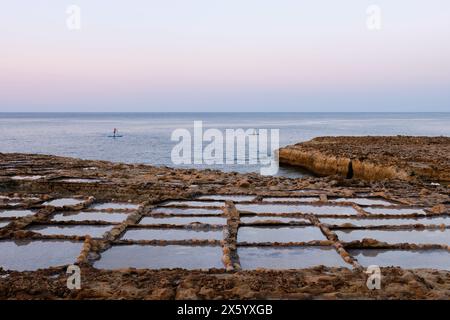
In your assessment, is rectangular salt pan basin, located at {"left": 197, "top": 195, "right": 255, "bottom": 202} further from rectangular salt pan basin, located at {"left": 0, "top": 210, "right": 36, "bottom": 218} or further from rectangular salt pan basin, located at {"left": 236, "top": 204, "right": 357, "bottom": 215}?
rectangular salt pan basin, located at {"left": 0, "top": 210, "right": 36, "bottom": 218}

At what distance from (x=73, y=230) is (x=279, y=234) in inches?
116

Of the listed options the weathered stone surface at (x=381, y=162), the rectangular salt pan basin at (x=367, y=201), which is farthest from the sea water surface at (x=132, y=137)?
the rectangular salt pan basin at (x=367, y=201)

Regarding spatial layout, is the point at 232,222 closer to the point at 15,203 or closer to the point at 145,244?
the point at 145,244

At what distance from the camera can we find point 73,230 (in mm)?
6641

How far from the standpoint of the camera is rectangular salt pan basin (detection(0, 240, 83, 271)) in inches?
199

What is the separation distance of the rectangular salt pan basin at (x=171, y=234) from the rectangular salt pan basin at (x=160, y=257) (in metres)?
0.42

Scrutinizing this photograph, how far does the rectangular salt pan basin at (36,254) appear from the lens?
5.05m

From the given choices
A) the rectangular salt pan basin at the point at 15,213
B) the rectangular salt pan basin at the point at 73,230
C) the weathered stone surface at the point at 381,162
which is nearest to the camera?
the rectangular salt pan basin at the point at 73,230

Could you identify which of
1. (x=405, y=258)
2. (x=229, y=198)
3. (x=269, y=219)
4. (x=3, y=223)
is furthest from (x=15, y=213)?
(x=405, y=258)

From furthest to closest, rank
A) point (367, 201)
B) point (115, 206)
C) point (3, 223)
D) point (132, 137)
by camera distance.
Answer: point (132, 137) < point (367, 201) < point (115, 206) < point (3, 223)

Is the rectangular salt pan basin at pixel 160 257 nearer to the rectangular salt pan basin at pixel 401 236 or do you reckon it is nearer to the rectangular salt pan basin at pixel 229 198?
the rectangular salt pan basin at pixel 401 236

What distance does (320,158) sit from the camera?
20797 millimetres

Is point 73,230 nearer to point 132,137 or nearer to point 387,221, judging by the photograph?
point 387,221

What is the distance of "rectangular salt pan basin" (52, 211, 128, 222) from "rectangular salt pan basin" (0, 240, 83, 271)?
4.37ft
